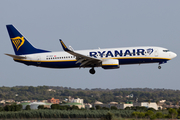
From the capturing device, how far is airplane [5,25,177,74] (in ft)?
159

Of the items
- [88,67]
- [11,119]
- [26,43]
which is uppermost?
[26,43]

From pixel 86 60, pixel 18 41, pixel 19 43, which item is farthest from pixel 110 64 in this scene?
pixel 18 41

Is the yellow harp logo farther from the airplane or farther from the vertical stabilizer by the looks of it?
the airplane

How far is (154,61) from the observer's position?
1928 inches

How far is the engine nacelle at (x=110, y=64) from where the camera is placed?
158 ft

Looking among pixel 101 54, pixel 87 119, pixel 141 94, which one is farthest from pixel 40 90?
pixel 87 119

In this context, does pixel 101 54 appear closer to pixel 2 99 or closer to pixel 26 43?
pixel 26 43

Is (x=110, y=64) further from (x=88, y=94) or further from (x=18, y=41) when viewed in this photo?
(x=88, y=94)

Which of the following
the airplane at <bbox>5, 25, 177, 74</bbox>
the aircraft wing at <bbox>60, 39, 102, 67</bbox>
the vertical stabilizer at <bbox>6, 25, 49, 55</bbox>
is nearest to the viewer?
the aircraft wing at <bbox>60, 39, 102, 67</bbox>

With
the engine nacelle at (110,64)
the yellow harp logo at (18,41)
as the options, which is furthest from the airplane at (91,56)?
the yellow harp logo at (18,41)

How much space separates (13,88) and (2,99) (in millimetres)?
18266

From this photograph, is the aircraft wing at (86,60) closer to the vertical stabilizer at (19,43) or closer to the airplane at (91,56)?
the airplane at (91,56)

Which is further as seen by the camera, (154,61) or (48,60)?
(48,60)

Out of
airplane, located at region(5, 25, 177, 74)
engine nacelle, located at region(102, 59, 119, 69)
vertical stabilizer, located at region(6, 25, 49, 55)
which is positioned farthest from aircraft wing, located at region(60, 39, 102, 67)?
vertical stabilizer, located at region(6, 25, 49, 55)
